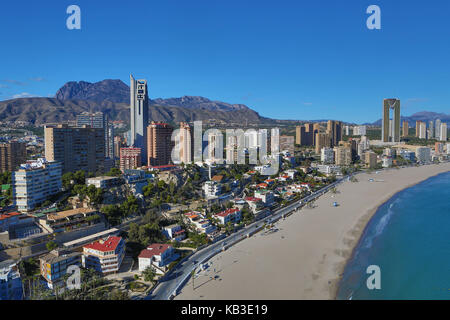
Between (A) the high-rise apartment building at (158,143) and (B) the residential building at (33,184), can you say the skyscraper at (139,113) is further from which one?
(B) the residential building at (33,184)

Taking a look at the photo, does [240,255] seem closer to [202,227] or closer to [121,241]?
[202,227]

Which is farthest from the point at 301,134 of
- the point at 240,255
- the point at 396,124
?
the point at 240,255

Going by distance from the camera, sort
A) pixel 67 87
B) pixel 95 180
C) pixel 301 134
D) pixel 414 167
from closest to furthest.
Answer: pixel 95 180 → pixel 414 167 → pixel 301 134 → pixel 67 87

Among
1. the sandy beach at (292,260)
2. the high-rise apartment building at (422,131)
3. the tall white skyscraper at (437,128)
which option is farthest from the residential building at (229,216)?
the tall white skyscraper at (437,128)

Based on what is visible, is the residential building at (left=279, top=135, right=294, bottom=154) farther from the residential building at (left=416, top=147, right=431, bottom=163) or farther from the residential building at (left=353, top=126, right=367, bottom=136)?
the residential building at (left=353, top=126, right=367, bottom=136)

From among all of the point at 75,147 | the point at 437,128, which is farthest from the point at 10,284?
the point at 437,128

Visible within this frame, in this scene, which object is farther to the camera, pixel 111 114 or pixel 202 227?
pixel 111 114

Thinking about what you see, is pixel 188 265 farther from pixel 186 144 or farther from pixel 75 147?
pixel 186 144
